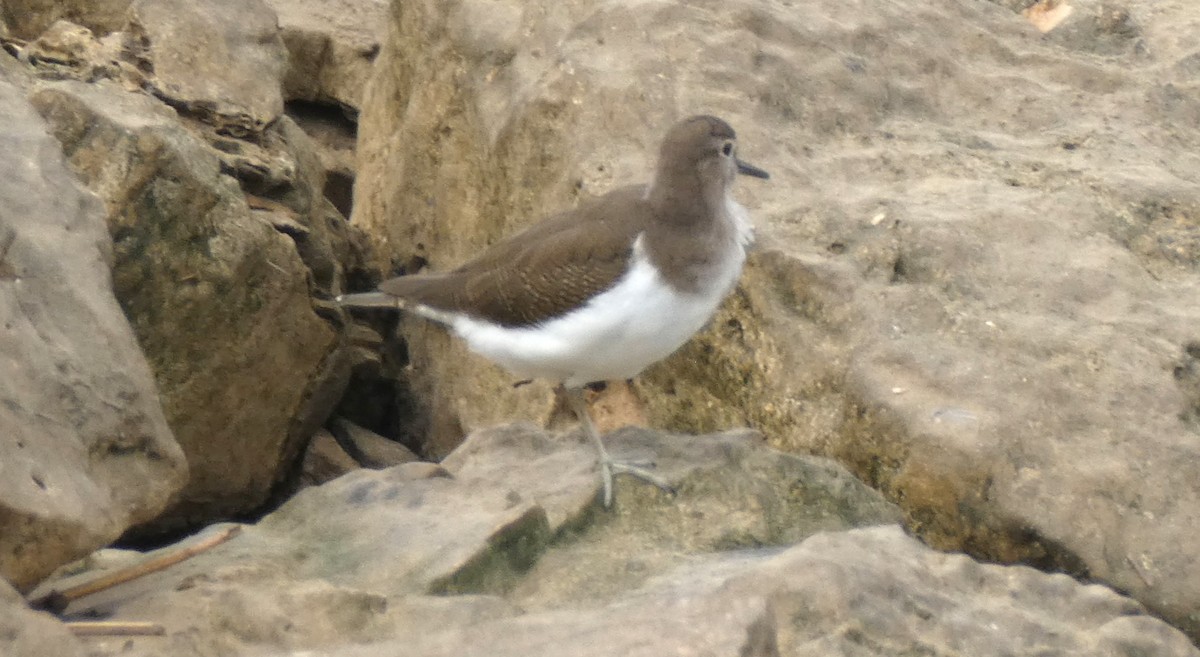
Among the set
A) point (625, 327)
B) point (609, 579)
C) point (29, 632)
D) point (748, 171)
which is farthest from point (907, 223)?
point (29, 632)

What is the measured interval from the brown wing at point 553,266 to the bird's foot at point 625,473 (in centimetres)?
62

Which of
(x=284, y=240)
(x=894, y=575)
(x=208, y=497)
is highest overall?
(x=894, y=575)

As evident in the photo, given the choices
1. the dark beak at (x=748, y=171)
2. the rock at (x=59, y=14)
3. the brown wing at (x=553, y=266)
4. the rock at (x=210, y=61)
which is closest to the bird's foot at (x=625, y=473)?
the brown wing at (x=553, y=266)

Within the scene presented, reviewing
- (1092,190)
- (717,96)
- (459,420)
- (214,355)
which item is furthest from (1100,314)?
(214,355)

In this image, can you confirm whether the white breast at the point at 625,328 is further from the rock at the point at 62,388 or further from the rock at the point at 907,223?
the rock at the point at 62,388

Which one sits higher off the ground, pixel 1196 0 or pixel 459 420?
pixel 1196 0

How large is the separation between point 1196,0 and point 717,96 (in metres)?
3.60

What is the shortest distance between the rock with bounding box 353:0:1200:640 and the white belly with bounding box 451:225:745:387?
74 centimetres

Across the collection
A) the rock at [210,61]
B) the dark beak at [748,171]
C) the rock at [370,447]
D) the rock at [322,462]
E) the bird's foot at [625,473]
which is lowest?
the rock at [370,447]

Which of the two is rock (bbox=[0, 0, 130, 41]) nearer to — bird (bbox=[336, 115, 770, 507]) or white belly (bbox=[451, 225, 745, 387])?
bird (bbox=[336, 115, 770, 507])

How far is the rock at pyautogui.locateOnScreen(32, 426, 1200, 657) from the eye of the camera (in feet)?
11.4

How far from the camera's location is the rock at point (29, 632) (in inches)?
132

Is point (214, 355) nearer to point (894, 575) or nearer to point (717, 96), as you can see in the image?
point (717, 96)

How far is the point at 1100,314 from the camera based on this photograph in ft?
19.4
